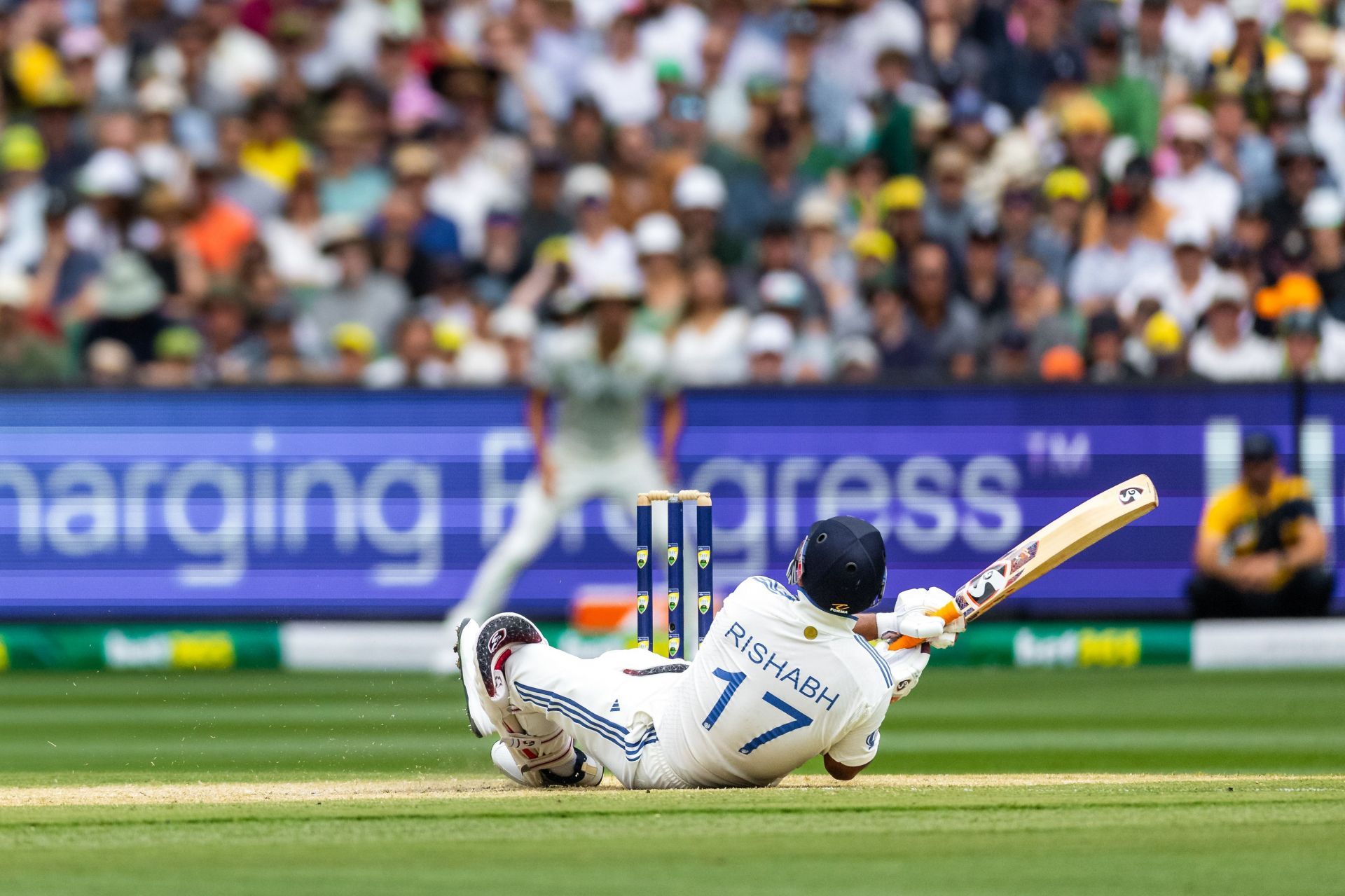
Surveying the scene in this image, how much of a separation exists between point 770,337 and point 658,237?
108 centimetres

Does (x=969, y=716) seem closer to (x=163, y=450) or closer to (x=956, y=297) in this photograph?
(x=956, y=297)

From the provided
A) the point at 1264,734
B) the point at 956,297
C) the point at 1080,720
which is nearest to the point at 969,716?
the point at 1080,720

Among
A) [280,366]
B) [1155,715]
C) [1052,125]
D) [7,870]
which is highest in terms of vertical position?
[1052,125]

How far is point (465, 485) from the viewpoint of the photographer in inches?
507

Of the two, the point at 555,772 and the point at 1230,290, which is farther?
the point at 1230,290

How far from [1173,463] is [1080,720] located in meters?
2.94

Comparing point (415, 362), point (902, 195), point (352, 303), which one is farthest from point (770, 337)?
point (352, 303)

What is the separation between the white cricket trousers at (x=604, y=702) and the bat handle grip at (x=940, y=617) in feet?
2.49

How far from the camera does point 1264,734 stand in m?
9.70

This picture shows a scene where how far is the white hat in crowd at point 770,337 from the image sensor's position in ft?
43.2

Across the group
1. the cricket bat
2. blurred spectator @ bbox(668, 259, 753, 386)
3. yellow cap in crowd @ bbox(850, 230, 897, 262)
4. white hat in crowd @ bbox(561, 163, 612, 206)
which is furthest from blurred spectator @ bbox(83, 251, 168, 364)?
the cricket bat

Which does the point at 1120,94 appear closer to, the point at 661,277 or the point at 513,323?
the point at 661,277

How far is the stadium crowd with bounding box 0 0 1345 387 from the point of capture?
13.4m

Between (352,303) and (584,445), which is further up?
(352,303)
